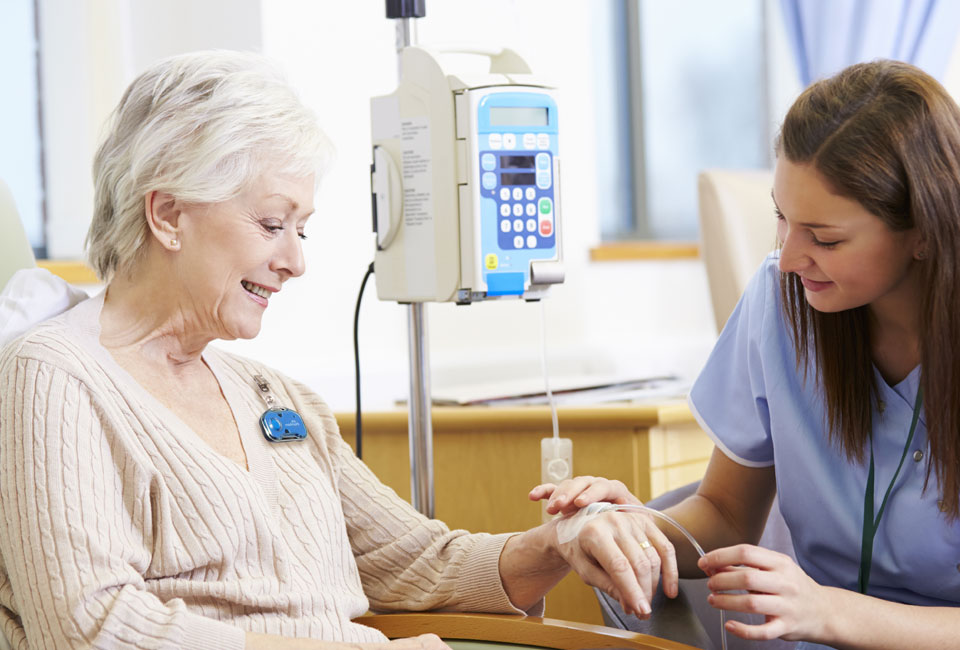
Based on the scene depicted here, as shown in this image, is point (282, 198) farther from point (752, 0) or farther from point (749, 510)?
point (752, 0)

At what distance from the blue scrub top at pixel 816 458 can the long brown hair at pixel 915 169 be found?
52mm

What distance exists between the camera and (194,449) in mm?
1312

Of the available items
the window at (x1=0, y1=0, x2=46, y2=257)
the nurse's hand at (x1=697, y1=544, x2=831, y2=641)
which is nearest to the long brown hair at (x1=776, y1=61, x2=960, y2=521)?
the nurse's hand at (x1=697, y1=544, x2=831, y2=641)

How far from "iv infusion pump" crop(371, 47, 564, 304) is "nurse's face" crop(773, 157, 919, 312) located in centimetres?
39

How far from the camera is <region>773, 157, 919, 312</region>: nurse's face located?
1.32 meters

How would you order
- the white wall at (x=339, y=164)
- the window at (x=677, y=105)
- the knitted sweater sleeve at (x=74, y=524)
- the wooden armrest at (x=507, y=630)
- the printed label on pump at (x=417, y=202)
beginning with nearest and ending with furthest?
the knitted sweater sleeve at (x=74, y=524) → the wooden armrest at (x=507, y=630) → the printed label on pump at (x=417, y=202) → the white wall at (x=339, y=164) → the window at (x=677, y=105)

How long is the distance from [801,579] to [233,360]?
79 centimetres

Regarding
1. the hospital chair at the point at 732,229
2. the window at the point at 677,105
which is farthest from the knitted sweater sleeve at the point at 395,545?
the window at the point at 677,105

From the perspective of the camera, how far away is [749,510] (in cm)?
161

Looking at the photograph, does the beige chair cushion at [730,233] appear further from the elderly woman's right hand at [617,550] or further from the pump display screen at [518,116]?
the elderly woman's right hand at [617,550]

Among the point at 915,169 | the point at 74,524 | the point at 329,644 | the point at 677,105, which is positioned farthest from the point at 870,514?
the point at 677,105

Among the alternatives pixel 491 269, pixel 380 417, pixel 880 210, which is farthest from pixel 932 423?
pixel 380 417

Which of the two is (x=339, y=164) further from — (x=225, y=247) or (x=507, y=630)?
(x=507, y=630)

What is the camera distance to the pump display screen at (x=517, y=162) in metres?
1.63
